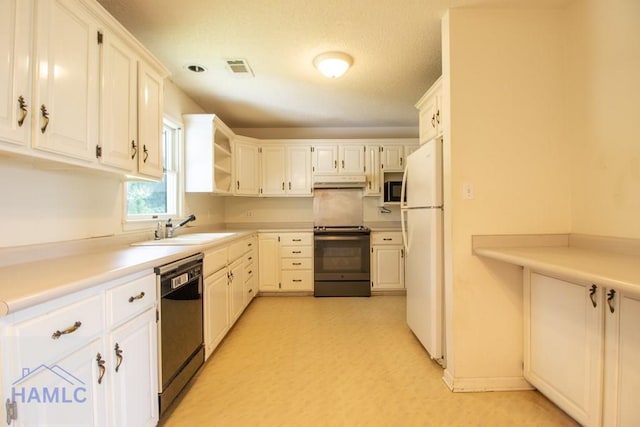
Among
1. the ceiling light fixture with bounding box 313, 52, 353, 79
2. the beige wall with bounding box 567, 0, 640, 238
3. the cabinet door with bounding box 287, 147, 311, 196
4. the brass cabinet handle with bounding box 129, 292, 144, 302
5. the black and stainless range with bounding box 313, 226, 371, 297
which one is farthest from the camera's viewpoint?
the cabinet door with bounding box 287, 147, 311, 196

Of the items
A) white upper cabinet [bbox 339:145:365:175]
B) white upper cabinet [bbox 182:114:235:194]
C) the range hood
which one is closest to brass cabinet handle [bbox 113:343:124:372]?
white upper cabinet [bbox 182:114:235:194]

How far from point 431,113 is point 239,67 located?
68.3 inches

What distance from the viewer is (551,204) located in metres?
1.88

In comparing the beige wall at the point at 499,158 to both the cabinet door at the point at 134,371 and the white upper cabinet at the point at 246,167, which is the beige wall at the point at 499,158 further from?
the white upper cabinet at the point at 246,167

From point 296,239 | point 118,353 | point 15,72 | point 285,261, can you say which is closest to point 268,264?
point 285,261

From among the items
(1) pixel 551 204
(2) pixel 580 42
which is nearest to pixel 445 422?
(1) pixel 551 204

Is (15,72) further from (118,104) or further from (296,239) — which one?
(296,239)

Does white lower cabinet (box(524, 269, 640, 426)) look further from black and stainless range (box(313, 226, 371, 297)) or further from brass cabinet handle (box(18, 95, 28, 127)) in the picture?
brass cabinet handle (box(18, 95, 28, 127))

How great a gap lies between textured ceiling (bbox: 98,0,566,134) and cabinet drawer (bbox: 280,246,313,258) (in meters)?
1.86

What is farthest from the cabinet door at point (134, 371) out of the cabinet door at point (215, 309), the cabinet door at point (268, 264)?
the cabinet door at point (268, 264)

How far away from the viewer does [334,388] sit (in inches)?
74.0

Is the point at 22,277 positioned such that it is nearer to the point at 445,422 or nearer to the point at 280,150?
the point at 445,422

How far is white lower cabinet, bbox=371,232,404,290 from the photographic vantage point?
3910mm

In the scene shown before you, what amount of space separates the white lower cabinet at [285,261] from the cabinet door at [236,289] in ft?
2.74
